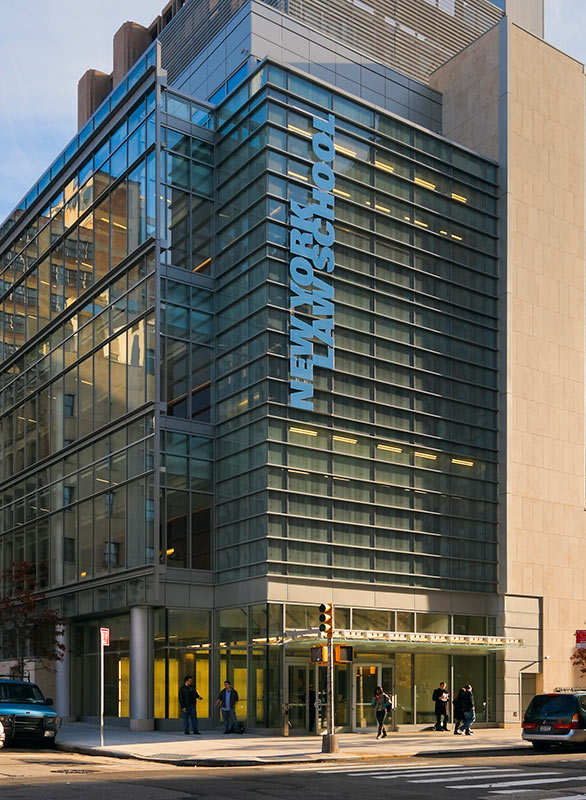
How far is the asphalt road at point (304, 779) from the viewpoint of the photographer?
17.7 metres

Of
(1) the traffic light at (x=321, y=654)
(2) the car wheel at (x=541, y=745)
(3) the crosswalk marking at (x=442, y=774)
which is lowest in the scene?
(2) the car wheel at (x=541, y=745)

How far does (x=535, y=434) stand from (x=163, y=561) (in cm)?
1623

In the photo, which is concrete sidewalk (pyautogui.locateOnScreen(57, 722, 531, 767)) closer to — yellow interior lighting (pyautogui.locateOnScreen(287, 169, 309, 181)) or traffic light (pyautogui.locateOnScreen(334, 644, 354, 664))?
traffic light (pyautogui.locateOnScreen(334, 644, 354, 664))

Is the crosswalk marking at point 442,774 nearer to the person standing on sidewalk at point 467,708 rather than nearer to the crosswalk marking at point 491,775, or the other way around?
the crosswalk marking at point 491,775

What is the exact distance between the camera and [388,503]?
39.4 metres

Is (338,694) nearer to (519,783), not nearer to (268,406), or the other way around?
(268,406)

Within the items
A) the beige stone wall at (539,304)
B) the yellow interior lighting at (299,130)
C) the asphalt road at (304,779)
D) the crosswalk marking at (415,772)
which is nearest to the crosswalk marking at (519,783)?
the asphalt road at (304,779)

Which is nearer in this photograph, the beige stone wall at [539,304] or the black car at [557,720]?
the black car at [557,720]

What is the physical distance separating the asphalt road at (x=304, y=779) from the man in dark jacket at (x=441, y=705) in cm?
936

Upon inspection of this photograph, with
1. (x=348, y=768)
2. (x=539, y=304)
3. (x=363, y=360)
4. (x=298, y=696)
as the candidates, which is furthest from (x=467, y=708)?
(x=539, y=304)

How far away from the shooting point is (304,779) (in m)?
21.2

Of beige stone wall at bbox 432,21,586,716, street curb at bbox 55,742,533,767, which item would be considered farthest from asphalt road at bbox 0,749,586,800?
beige stone wall at bbox 432,21,586,716

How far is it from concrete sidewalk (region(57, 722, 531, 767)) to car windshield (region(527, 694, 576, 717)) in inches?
57.3

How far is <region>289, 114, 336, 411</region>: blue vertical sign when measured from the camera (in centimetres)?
3731
